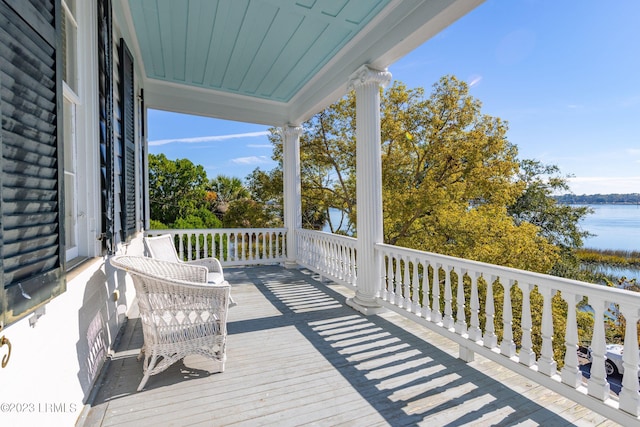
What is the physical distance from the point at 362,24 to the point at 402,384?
11.7ft

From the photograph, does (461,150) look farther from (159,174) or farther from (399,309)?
(159,174)

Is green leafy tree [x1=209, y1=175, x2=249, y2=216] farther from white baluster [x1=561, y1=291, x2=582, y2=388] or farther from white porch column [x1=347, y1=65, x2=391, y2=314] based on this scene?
white baluster [x1=561, y1=291, x2=582, y2=388]

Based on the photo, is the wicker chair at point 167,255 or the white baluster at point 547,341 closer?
the white baluster at point 547,341

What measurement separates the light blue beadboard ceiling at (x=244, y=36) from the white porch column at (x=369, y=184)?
64 cm

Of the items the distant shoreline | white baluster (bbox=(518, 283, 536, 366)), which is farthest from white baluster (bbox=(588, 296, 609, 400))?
the distant shoreline

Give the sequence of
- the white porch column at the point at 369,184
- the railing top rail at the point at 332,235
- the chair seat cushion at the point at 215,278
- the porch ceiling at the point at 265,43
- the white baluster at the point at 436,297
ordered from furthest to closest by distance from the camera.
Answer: the railing top rail at the point at 332,235 < the white porch column at the point at 369,184 < the chair seat cushion at the point at 215,278 < the porch ceiling at the point at 265,43 < the white baluster at the point at 436,297

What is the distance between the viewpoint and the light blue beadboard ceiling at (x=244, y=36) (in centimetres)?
314

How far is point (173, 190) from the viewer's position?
14117mm

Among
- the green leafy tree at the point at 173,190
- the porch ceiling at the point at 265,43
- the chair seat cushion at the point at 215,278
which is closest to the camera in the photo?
the porch ceiling at the point at 265,43

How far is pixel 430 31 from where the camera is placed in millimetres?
2861

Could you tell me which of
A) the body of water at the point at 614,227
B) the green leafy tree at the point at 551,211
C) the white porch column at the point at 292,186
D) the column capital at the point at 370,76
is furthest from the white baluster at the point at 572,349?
the body of water at the point at 614,227

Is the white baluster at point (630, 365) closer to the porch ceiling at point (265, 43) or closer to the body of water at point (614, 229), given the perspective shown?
the porch ceiling at point (265, 43)

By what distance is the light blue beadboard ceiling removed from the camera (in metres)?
3.14

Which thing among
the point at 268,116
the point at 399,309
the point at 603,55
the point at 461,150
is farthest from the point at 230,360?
the point at 603,55
